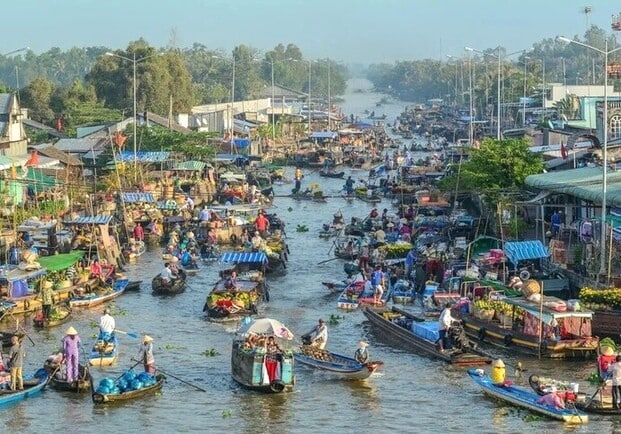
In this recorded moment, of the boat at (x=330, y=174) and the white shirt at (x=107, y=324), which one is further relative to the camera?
the boat at (x=330, y=174)

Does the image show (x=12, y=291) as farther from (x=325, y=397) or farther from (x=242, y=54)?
(x=242, y=54)

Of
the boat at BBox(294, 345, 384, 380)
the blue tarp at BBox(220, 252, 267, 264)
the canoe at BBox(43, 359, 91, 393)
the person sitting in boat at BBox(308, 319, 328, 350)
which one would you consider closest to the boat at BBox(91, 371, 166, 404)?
the canoe at BBox(43, 359, 91, 393)

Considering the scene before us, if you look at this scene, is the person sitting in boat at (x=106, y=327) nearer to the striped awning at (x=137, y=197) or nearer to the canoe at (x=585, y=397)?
the canoe at (x=585, y=397)

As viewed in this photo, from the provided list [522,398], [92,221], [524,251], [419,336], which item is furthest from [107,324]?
[92,221]

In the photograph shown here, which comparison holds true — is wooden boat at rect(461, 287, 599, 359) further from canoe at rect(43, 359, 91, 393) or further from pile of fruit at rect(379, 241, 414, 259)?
pile of fruit at rect(379, 241, 414, 259)

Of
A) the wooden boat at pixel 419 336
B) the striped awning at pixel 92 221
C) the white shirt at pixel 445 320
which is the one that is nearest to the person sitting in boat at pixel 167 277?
the striped awning at pixel 92 221

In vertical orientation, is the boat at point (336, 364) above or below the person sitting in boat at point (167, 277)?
below

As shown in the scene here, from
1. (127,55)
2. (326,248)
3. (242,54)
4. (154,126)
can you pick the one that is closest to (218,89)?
(242,54)
